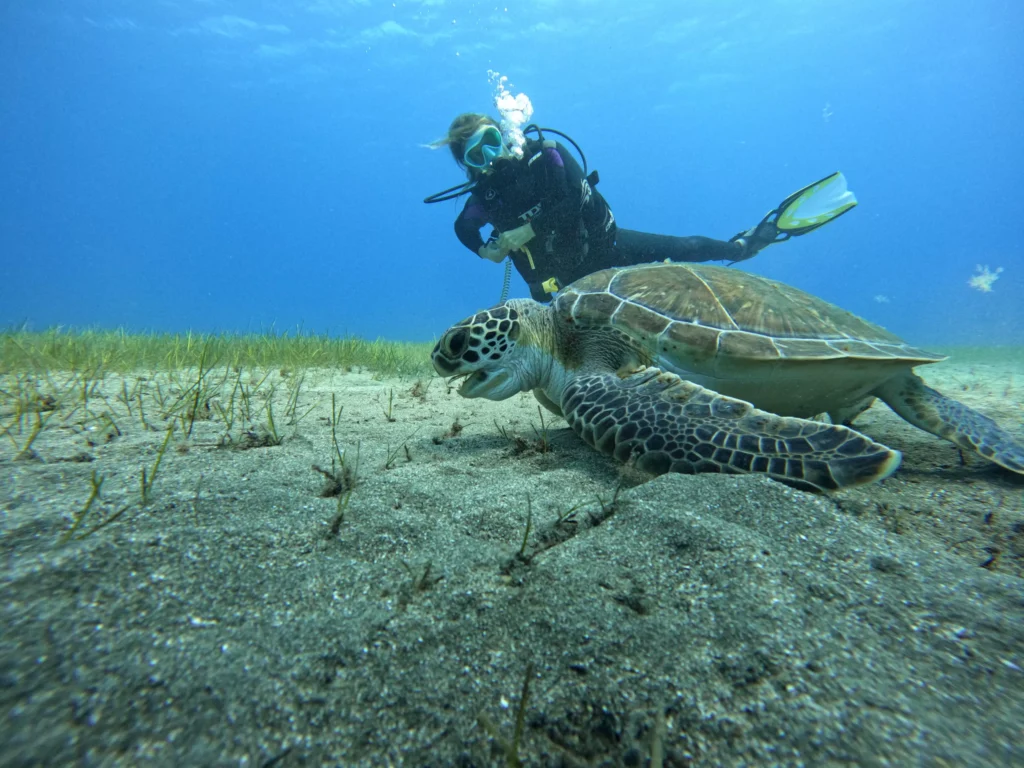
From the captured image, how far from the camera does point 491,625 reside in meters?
0.94

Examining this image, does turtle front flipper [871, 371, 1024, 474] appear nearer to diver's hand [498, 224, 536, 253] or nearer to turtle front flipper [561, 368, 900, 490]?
turtle front flipper [561, 368, 900, 490]

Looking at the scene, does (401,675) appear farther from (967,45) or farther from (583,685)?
(967,45)

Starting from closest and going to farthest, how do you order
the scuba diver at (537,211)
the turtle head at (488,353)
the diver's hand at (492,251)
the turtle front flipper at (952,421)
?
the turtle front flipper at (952,421), the turtle head at (488,353), the diver's hand at (492,251), the scuba diver at (537,211)

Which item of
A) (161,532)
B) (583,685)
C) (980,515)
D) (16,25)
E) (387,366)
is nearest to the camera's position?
(583,685)

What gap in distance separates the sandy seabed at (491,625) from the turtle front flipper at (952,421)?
2.94 ft

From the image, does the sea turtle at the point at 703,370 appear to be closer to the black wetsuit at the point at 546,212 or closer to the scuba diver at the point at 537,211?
the scuba diver at the point at 537,211

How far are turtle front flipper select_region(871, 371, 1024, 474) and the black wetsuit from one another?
17.7 feet

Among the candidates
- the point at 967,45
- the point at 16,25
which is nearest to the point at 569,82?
the point at 967,45

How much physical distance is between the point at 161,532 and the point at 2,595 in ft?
1.01

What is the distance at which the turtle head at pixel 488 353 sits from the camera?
300 centimetres

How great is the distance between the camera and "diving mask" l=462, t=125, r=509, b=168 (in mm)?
7535

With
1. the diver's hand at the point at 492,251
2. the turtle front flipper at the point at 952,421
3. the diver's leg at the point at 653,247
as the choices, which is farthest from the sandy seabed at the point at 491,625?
the diver's leg at the point at 653,247

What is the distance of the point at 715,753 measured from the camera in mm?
656

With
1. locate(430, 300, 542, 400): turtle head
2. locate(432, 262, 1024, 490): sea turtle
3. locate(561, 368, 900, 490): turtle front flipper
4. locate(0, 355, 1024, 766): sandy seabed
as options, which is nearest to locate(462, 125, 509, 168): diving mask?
locate(432, 262, 1024, 490): sea turtle
